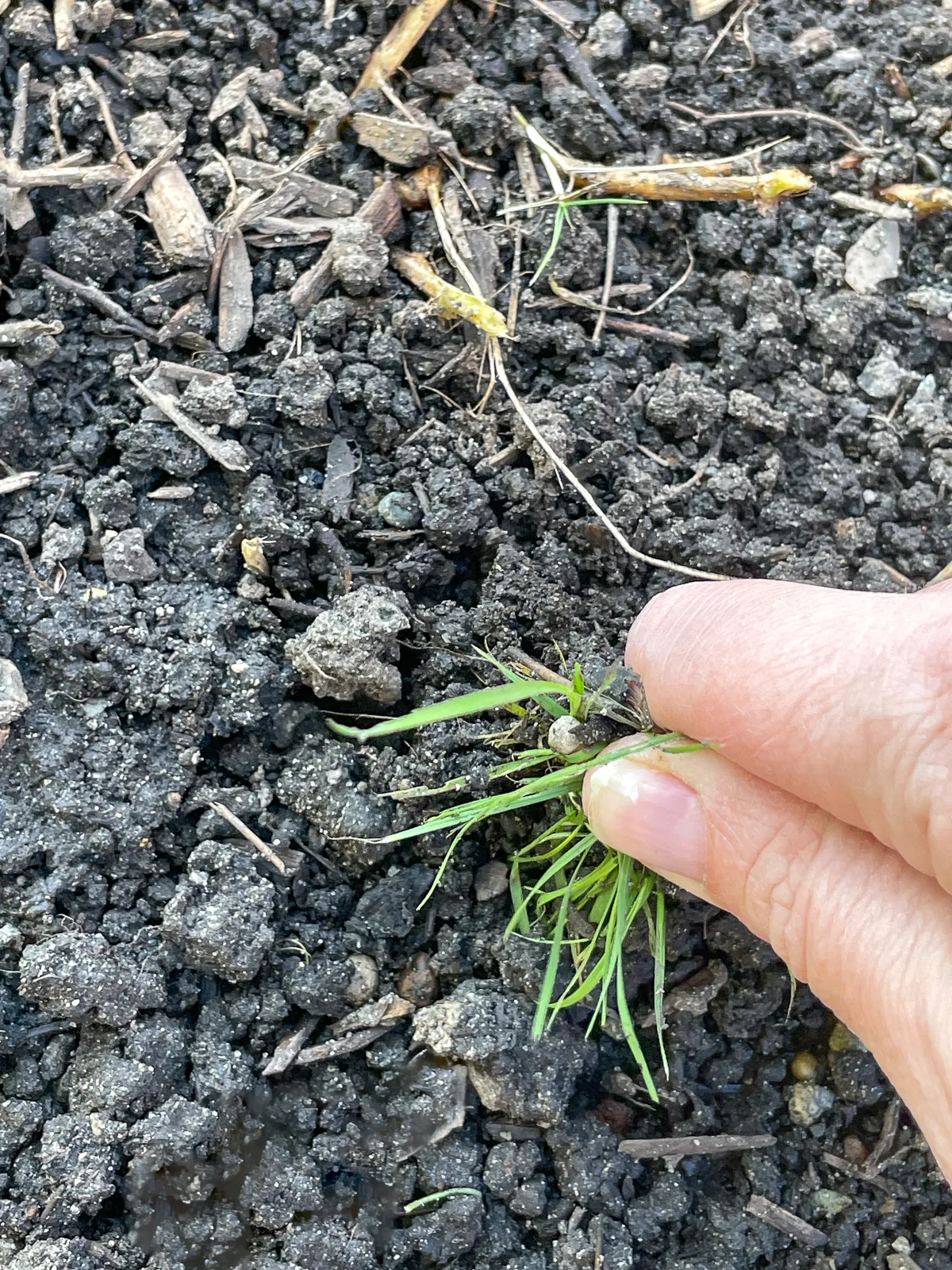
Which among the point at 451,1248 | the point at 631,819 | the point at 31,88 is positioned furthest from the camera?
the point at 31,88

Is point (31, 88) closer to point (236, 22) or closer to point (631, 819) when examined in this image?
point (236, 22)

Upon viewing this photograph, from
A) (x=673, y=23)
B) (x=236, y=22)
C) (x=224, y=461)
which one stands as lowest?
(x=224, y=461)

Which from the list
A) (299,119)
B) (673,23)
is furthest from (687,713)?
(673,23)

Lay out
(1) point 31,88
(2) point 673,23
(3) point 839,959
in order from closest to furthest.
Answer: (3) point 839,959 → (1) point 31,88 → (2) point 673,23

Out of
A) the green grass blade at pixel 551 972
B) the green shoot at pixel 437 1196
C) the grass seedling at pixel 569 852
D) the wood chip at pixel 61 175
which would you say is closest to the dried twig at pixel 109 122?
the wood chip at pixel 61 175

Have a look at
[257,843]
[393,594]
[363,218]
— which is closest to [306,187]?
[363,218]

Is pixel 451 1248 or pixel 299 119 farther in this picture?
pixel 299 119

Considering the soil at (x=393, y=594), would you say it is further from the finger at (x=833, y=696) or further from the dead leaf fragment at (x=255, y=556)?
the finger at (x=833, y=696)
